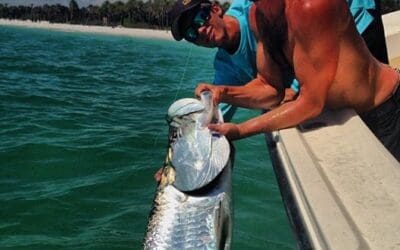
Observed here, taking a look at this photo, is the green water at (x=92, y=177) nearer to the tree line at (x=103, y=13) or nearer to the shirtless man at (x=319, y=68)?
the shirtless man at (x=319, y=68)

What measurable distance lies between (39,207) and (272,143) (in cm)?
268

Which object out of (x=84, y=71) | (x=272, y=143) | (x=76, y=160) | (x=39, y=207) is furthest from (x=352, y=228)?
(x=84, y=71)

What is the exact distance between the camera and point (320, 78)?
2451 millimetres

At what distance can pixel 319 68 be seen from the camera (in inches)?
95.9

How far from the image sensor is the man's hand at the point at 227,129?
2395mm

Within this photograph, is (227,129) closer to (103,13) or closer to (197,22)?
(197,22)

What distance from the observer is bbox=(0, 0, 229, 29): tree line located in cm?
9425

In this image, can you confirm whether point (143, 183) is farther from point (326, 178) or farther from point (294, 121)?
point (326, 178)

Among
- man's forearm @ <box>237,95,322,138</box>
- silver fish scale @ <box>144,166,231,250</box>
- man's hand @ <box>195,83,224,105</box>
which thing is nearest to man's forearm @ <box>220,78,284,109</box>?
man's hand @ <box>195,83,224,105</box>

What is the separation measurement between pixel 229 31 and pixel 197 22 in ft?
1.26

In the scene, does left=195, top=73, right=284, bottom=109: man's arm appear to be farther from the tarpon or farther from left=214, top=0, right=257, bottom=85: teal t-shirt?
the tarpon

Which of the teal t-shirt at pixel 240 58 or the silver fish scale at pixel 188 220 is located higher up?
the teal t-shirt at pixel 240 58

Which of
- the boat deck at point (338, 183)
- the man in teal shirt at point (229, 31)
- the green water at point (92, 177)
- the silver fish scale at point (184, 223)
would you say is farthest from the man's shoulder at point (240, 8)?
the silver fish scale at point (184, 223)

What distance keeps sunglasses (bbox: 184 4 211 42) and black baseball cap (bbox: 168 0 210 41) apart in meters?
0.03
